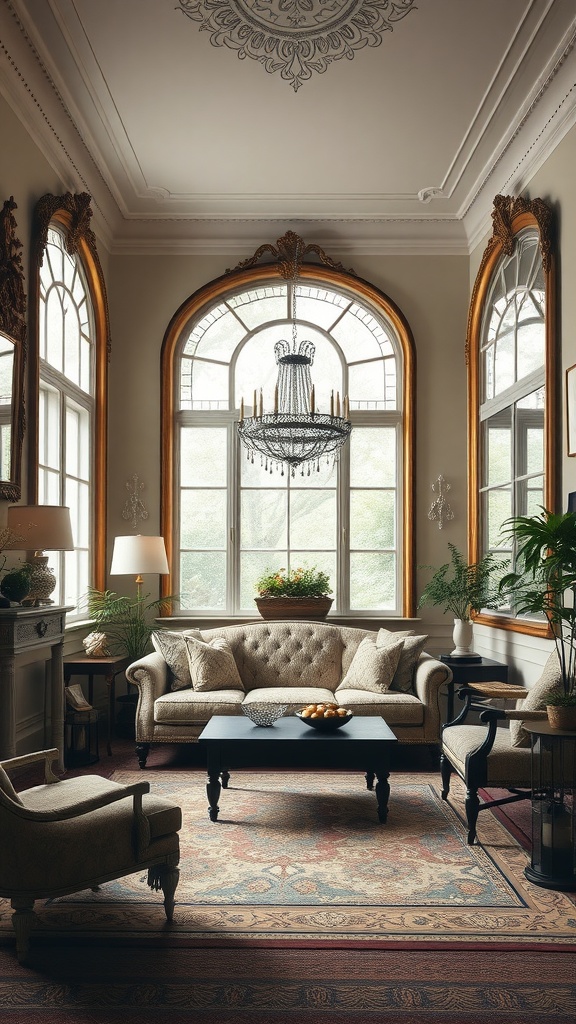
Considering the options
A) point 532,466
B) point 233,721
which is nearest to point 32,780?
point 233,721

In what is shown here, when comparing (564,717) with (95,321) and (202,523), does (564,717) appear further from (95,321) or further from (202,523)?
(95,321)

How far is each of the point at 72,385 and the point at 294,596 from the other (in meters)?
2.53

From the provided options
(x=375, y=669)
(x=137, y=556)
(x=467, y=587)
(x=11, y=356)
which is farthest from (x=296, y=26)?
(x=375, y=669)

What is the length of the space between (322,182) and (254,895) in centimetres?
551

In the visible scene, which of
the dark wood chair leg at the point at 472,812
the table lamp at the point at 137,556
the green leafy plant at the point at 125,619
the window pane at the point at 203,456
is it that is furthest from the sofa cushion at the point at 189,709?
the window pane at the point at 203,456

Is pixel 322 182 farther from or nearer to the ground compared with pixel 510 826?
farther from the ground

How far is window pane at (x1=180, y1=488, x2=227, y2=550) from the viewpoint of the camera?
771 centimetres

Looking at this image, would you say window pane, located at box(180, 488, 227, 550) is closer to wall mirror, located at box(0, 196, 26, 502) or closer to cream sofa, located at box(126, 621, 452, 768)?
cream sofa, located at box(126, 621, 452, 768)

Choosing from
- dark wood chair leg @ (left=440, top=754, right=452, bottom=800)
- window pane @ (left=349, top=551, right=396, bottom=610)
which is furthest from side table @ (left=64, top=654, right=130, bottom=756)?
dark wood chair leg @ (left=440, top=754, right=452, bottom=800)

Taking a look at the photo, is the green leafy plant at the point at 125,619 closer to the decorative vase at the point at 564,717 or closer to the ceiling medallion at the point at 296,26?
the decorative vase at the point at 564,717

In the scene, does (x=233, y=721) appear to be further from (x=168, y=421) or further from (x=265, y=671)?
(x=168, y=421)

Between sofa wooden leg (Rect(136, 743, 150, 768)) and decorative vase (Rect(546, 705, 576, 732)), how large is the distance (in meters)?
3.11

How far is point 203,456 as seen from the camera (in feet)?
25.6

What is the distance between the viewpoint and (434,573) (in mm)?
7508
